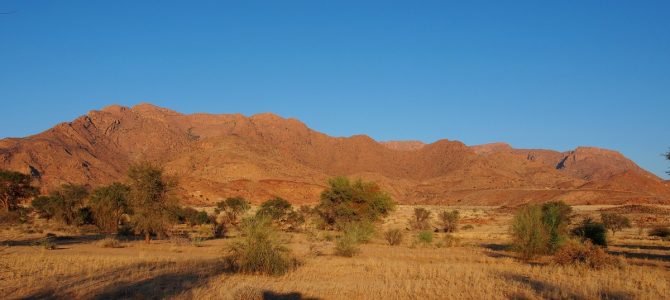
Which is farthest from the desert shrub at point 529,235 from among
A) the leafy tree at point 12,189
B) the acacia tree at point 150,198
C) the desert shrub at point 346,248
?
the leafy tree at point 12,189

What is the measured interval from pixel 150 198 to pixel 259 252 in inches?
630

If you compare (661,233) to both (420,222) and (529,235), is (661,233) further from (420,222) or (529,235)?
(420,222)

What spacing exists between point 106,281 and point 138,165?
722 inches

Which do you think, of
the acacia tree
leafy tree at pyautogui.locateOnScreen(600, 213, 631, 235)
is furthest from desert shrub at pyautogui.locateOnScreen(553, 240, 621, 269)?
leafy tree at pyautogui.locateOnScreen(600, 213, 631, 235)

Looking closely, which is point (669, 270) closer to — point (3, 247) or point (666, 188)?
point (3, 247)

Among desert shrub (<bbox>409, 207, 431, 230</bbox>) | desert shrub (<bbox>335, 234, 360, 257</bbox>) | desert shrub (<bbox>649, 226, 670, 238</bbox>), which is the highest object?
desert shrub (<bbox>409, 207, 431, 230</bbox>)

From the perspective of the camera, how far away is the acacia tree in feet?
103

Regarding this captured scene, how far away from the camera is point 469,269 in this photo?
19.1 m

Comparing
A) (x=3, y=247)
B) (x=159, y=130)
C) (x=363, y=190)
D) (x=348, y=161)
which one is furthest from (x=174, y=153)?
(x=3, y=247)

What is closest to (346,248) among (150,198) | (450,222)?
(150,198)

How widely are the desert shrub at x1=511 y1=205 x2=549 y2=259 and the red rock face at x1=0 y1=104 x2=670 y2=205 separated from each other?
7062 centimetres

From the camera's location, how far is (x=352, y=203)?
140ft

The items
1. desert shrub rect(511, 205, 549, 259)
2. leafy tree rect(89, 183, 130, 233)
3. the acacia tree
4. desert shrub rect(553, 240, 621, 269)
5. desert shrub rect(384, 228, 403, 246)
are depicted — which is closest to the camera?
desert shrub rect(553, 240, 621, 269)

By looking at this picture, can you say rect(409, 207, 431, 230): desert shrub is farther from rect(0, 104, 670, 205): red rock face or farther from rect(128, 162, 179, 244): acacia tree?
rect(0, 104, 670, 205): red rock face
